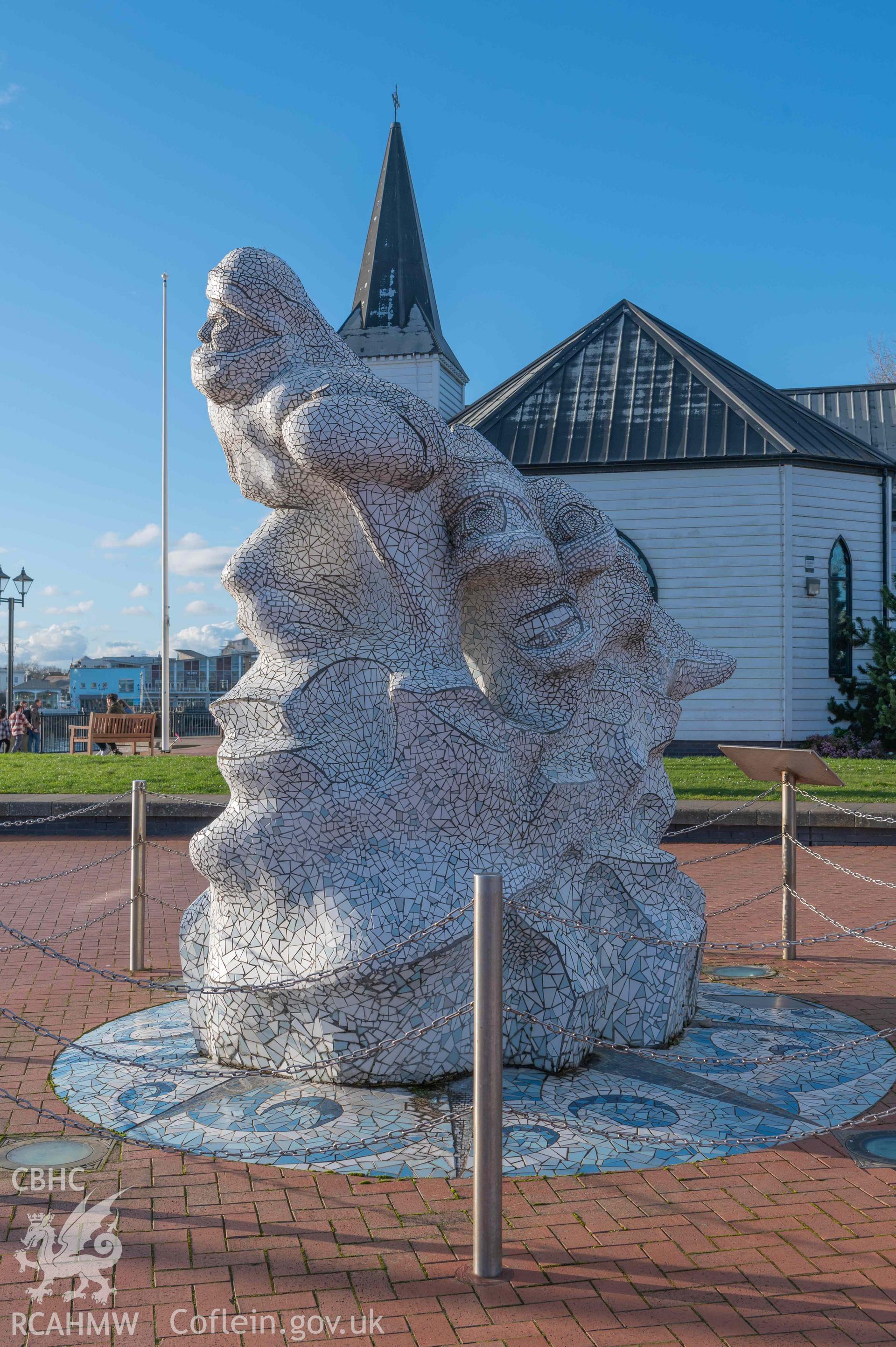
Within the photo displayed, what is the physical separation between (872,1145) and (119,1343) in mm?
3235

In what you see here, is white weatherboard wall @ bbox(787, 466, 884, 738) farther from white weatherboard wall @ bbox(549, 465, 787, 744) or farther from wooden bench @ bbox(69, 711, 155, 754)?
wooden bench @ bbox(69, 711, 155, 754)

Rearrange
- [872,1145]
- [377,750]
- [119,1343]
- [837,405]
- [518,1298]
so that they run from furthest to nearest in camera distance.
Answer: [837,405], [377,750], [872,1145], [518,1298], [119,1343]

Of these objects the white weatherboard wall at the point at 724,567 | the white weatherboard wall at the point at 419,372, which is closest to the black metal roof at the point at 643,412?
the white weatherboard wall at the point at 724,567

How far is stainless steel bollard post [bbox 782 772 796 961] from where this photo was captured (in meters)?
8.95

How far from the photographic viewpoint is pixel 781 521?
77.9 feet

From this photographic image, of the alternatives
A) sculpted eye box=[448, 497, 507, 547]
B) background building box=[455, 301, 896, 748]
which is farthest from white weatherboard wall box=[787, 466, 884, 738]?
sculpted eye box=[448, 497, 507, 547]

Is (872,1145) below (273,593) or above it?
below

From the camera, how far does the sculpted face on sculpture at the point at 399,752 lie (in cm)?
550

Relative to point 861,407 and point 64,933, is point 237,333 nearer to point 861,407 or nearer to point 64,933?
point 64,933

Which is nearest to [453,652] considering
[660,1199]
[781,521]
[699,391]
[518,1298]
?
[660,1199]

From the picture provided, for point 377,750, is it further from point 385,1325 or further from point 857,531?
point 857,531

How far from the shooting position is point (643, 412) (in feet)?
82.5

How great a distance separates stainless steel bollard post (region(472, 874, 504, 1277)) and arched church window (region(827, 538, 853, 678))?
2173 cm

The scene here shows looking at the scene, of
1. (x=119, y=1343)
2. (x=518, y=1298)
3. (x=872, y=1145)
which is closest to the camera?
(x=119, y=1343)
